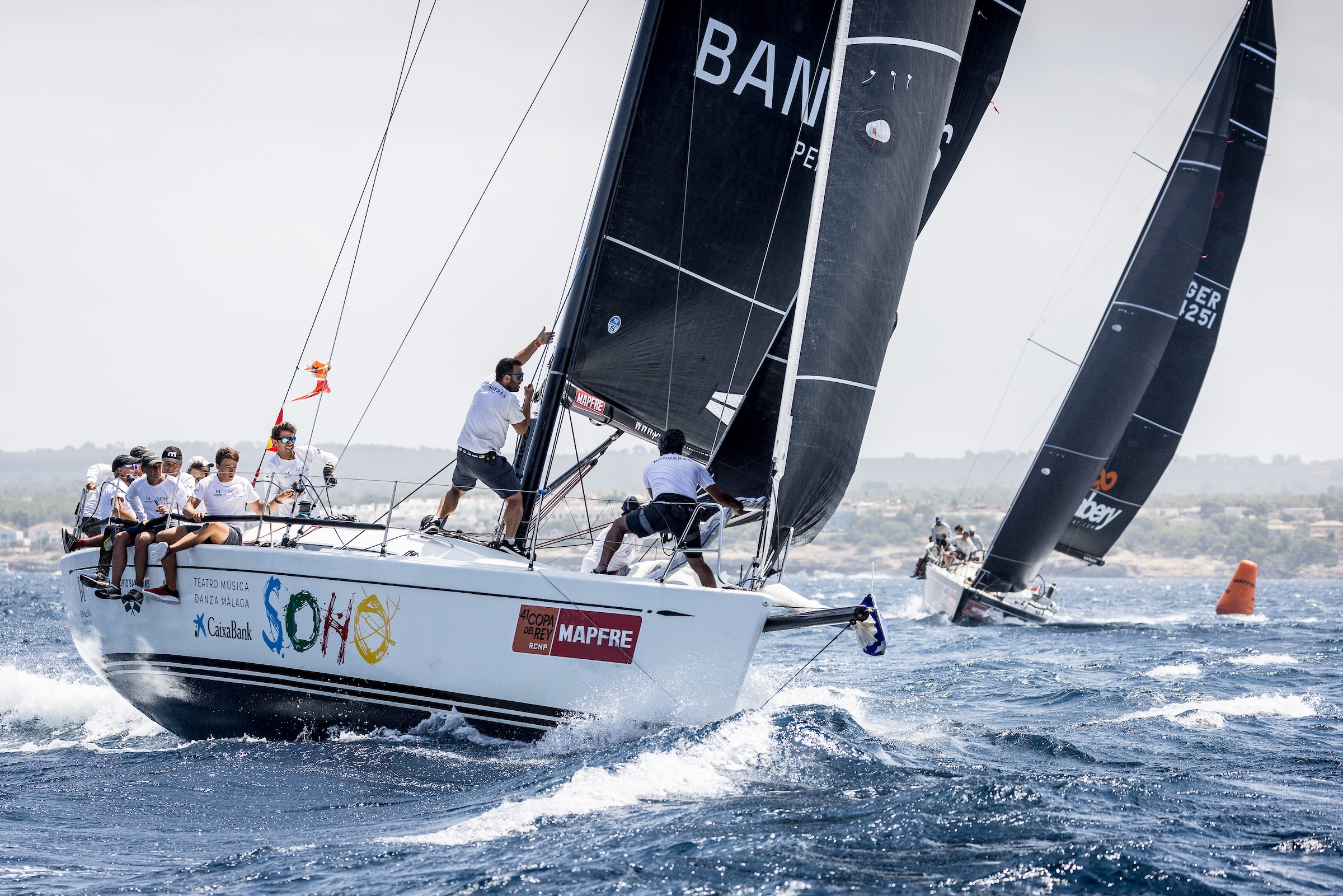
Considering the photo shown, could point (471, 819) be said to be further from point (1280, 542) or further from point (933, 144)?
point (1280, 542)

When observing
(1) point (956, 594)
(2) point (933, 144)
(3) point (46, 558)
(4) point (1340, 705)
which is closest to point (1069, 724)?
(4) point (1340, 705)

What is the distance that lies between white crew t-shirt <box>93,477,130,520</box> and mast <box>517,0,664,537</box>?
2589 millimetres

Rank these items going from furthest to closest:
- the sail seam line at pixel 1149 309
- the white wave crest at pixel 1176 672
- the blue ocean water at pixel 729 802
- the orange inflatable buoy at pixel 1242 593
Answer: the orange inflatable buoy at pixel 1242 593
the sail seam line at pixel 1149 309
the white wave crest at pixel 1176 672
the blue ocean water at pixel 729 802

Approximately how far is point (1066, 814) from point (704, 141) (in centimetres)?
459

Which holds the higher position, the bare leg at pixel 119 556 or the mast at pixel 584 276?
the mast at pixel 584 276

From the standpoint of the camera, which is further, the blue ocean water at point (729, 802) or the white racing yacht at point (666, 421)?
the white racing yacht at point (666, 421)

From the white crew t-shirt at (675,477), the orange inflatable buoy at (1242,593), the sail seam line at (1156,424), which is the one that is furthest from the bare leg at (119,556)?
the orange inflatable buoy at (1242,593)

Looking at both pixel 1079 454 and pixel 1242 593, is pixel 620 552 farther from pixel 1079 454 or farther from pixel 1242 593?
pixel 1242 593

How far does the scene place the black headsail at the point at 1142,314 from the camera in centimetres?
1555

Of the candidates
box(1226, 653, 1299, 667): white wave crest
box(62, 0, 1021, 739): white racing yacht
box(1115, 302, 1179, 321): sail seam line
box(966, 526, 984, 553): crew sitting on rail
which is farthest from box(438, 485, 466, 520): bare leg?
box(966, 526, 984, 553): crew sitting on rail

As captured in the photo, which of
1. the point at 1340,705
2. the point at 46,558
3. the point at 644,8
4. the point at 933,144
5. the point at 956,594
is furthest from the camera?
the point at 46,558

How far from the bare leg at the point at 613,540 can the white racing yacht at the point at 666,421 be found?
39 centimetres

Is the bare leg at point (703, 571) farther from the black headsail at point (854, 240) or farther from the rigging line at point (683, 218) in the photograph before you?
the rigging line at point (683, 218)

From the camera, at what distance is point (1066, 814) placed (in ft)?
14.1
